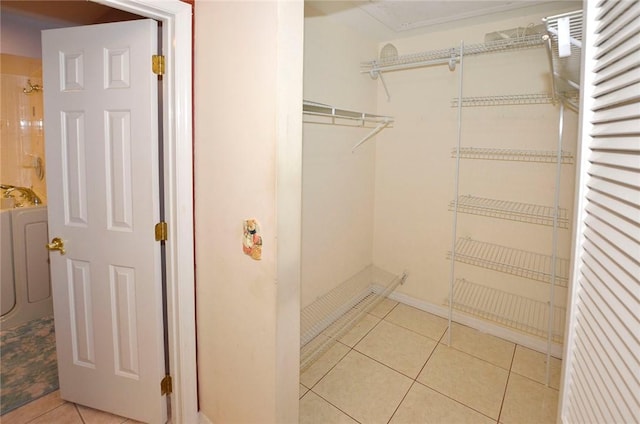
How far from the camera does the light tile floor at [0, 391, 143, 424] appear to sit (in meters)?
1.79

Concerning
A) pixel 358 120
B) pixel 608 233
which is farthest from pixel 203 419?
pixel 358 120

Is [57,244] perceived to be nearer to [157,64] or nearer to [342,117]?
[157,64]

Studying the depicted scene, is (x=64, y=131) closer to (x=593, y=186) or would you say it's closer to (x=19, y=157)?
(x=19, y=157)

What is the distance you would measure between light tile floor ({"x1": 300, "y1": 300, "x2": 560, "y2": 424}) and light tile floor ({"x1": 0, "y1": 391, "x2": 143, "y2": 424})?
44.2 inches

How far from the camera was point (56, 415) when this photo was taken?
5.98 feet

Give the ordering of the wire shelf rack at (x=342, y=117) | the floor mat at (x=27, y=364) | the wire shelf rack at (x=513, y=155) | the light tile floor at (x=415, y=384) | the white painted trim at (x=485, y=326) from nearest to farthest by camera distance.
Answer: the light tile floor at (x=415, y=384) < the floor mat at (x=27, y=364) < the wire shelf rack at (x=342, y=117) < the wire shelf rack at (x=513, y=155) < the white painted trim at (x=485, y=326)

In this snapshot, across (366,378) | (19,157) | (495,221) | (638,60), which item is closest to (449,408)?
(366,378)

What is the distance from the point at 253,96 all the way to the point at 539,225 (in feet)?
7.33

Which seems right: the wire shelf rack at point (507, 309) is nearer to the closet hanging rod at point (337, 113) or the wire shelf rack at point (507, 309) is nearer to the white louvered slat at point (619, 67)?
the closet hanging rod at point (337, 113)

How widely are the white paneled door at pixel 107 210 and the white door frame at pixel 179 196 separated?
0.23ft

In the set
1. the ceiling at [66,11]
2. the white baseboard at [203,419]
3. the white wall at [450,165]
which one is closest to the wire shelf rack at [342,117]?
the white wall at [450,165]

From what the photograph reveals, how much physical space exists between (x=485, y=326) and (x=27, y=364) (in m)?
3.41

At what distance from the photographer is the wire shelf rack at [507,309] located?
2355mm

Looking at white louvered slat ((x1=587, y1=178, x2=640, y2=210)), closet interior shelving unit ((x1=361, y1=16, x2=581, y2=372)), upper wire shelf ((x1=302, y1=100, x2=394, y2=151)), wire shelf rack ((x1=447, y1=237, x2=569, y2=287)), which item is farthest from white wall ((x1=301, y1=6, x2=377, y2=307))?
white louvered slat ((x1=587, y1=178, x2=640, y2=210))
